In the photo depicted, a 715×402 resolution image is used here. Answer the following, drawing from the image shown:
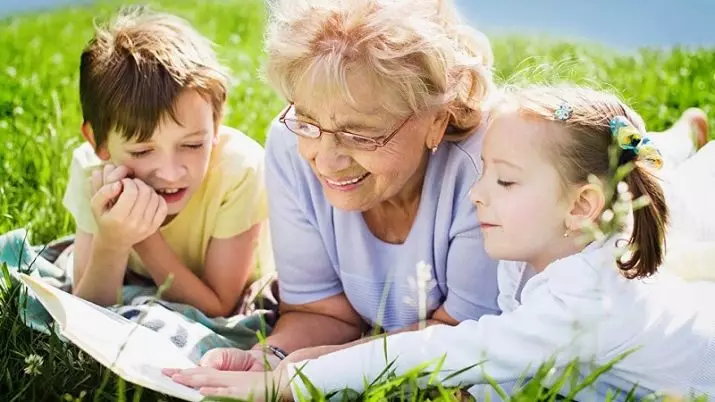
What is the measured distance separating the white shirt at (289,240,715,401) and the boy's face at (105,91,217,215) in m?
1.13

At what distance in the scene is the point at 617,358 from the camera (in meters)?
3.04

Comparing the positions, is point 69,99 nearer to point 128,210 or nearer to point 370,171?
point 128,210

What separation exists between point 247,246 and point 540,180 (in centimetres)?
156

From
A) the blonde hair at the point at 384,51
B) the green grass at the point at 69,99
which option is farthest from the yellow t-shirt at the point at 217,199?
the blonde hair at the point at 384,51

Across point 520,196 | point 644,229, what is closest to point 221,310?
point 520,196

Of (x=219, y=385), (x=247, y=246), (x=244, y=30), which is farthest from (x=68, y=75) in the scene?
(x=219, y=385)

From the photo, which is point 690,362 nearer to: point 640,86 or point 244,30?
point 640,86

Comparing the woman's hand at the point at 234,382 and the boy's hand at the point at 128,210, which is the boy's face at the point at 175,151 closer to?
the boy's hand at the point at 128,210

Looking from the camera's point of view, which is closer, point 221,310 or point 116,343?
point 116,343

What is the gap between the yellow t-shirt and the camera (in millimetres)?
4379

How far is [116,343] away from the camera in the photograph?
327 centimetres

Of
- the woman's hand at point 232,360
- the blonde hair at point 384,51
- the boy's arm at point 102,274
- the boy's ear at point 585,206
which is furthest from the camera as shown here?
the boy's arm at point 102,274

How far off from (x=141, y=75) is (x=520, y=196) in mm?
1548

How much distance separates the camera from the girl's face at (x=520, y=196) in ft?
10.7
